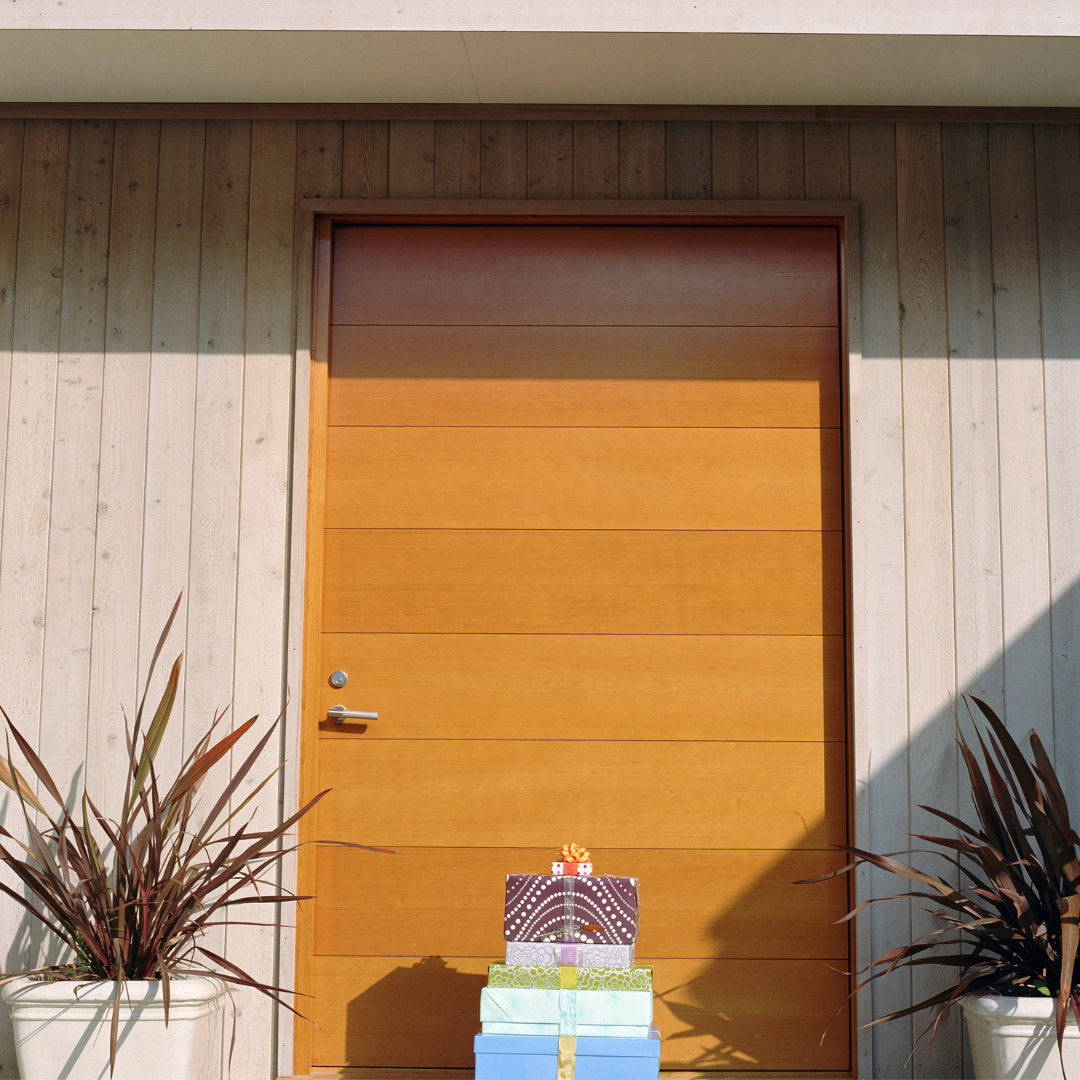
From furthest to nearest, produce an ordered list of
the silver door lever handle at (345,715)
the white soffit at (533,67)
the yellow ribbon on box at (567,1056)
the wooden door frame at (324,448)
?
the silver door lever handle at (345,715) → the wooden door frame at (324,448) → the white soffit at (533,67) → the yellow ribbon on box at (567,1056)

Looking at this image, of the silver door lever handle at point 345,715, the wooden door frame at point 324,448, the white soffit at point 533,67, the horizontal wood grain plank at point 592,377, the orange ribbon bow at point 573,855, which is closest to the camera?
the orange ribbon bow at point 573,855

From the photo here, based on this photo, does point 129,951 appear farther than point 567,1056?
Yes

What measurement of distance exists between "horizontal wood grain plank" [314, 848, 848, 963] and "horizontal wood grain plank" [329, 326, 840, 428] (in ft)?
3.55

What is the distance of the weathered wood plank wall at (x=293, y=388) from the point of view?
2.87 m

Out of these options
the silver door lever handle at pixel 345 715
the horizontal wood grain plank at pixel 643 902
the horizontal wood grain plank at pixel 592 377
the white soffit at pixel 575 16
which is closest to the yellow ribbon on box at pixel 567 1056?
the horizontal wood grain plank at pixel 643 902

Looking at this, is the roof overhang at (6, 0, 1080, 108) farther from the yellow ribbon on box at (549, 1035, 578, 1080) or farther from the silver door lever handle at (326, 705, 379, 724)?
the yellow ribbon on box at (549, 1035, 578, 1080)

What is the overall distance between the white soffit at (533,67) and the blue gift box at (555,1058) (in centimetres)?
211

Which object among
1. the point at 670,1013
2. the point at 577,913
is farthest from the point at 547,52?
the point at 670,1013

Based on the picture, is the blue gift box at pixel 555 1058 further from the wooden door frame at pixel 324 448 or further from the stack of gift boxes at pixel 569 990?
the wooden door frame at pixel 324 448

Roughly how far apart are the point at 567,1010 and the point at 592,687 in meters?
0.81

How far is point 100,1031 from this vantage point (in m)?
2.39

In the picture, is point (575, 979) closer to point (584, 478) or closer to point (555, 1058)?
point (555, 1058)

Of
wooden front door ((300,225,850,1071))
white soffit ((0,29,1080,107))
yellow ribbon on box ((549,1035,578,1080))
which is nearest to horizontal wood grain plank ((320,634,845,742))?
wooden front door ((300,225,850,1071))

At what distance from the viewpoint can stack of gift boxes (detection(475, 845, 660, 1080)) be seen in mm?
2326
